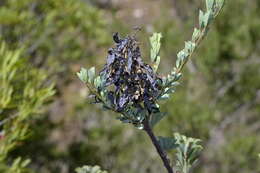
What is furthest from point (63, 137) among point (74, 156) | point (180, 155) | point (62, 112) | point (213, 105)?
point (180, 155)

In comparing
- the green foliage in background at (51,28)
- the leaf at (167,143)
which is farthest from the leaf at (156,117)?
the green foliage in background at (51,28)

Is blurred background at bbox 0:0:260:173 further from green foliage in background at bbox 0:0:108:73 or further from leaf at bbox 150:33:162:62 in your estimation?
leaf at bbox 150:33:162:62

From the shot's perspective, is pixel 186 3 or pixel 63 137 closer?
pixel 186 3

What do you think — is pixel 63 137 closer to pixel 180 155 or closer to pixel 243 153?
pixel 243 153

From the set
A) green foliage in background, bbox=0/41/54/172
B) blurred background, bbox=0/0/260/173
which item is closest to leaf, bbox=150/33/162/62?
green foliage in background, bbox=0/41/54/172

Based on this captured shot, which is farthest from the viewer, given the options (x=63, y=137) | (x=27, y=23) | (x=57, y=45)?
(x=63, y=137)

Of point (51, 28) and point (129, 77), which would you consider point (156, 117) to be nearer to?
point (129, 77)

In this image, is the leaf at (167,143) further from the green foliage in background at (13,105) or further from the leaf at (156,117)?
the green foliage in background at (13,105)
